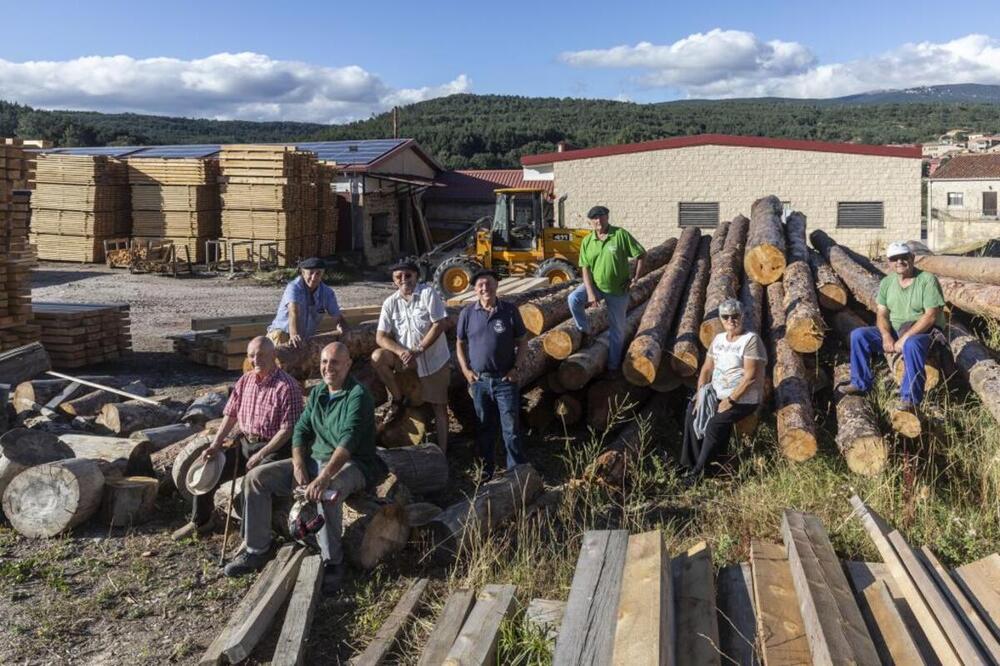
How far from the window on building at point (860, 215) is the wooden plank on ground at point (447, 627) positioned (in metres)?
21.3

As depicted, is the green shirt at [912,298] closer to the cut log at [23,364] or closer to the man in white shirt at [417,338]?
the man in white shirt at [417,338]

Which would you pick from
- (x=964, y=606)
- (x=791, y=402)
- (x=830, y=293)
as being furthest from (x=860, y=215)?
(x=964, y=606)

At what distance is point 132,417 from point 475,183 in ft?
87.0

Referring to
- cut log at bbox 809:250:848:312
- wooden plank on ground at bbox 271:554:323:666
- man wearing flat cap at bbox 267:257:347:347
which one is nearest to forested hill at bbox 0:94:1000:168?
cut log at bbox 809:250:848:312

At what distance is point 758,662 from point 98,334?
34.6 feet

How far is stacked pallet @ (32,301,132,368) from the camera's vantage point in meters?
11.8

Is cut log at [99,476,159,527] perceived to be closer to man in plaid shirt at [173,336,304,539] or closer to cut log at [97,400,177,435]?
man in plaid shirt at [173,336,304,539]

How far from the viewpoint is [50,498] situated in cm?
637

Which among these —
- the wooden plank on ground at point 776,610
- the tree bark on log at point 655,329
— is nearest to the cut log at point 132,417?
the tree bark on log at point 655,329

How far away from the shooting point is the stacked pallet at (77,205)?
81.2 feet

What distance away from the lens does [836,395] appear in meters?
7.57

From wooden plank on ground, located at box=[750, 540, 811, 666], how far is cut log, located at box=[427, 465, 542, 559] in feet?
5.69

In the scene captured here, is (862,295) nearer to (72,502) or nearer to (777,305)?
(777,305)

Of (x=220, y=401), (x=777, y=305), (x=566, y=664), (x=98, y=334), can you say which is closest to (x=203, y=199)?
(x=98, y=334)
